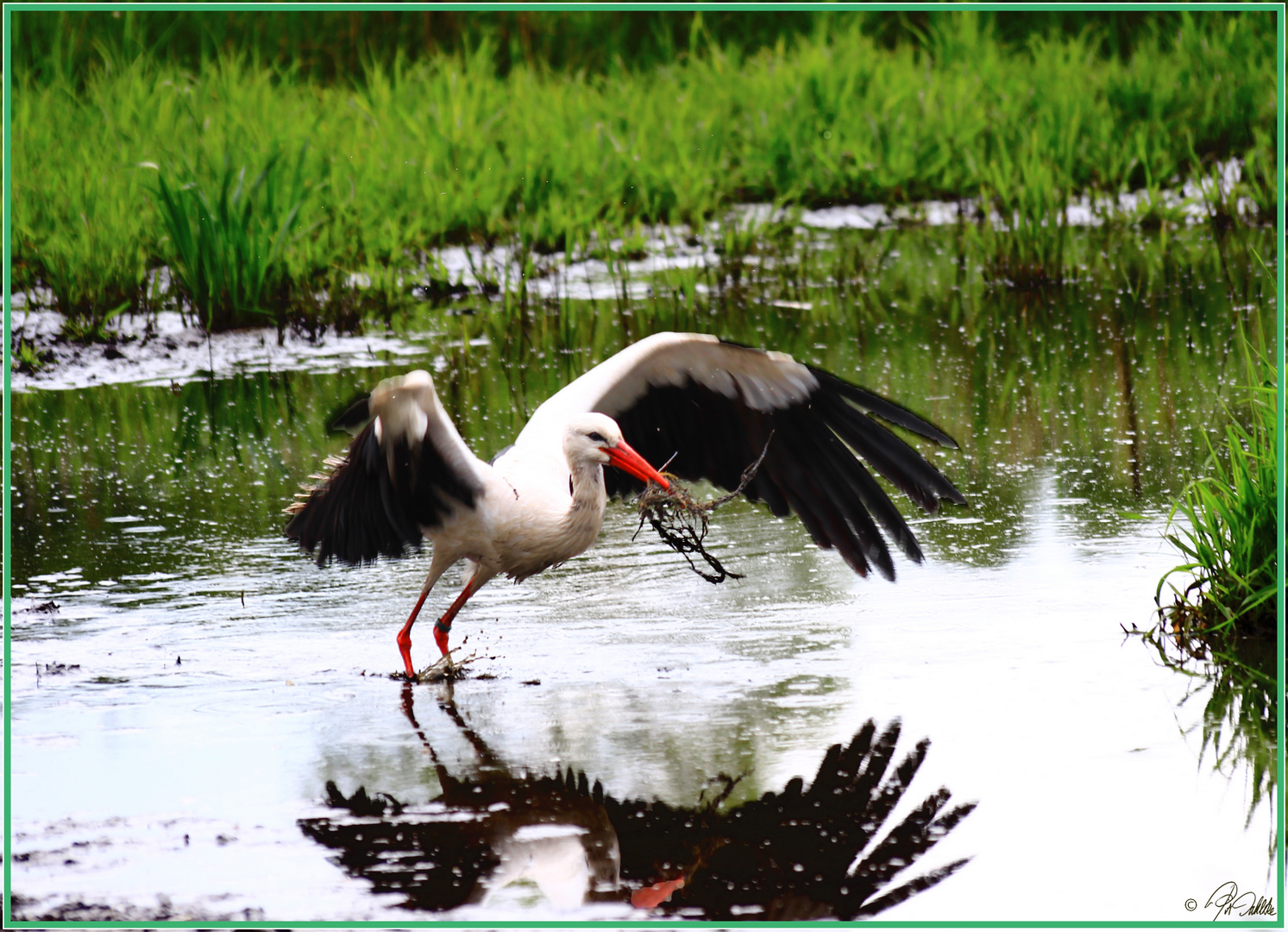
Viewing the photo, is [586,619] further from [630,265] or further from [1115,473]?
[630,265]

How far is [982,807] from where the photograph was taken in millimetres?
3307

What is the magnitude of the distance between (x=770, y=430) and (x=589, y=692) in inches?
44.0

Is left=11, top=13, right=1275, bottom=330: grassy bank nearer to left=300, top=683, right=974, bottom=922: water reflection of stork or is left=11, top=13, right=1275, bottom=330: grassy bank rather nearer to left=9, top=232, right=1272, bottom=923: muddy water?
left=9, top=232, right=1272, bottom=923: muddy water

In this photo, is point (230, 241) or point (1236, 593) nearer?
point (1236, 593)

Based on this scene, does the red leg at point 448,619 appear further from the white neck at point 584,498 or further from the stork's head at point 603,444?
the stork's head at point 603,444

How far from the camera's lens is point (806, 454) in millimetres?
4777

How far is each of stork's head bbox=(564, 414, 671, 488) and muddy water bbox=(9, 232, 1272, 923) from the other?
1.59 ft

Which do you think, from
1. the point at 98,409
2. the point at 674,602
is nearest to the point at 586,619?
the point at 674,602

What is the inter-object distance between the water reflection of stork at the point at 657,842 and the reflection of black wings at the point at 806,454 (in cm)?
114

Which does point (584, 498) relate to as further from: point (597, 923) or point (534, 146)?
point (534, 146)

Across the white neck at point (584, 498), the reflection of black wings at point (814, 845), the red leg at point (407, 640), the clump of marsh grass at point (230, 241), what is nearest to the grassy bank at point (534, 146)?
the clump of marsh grass at point (230, 241)

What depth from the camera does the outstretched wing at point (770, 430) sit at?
15.0 ft
